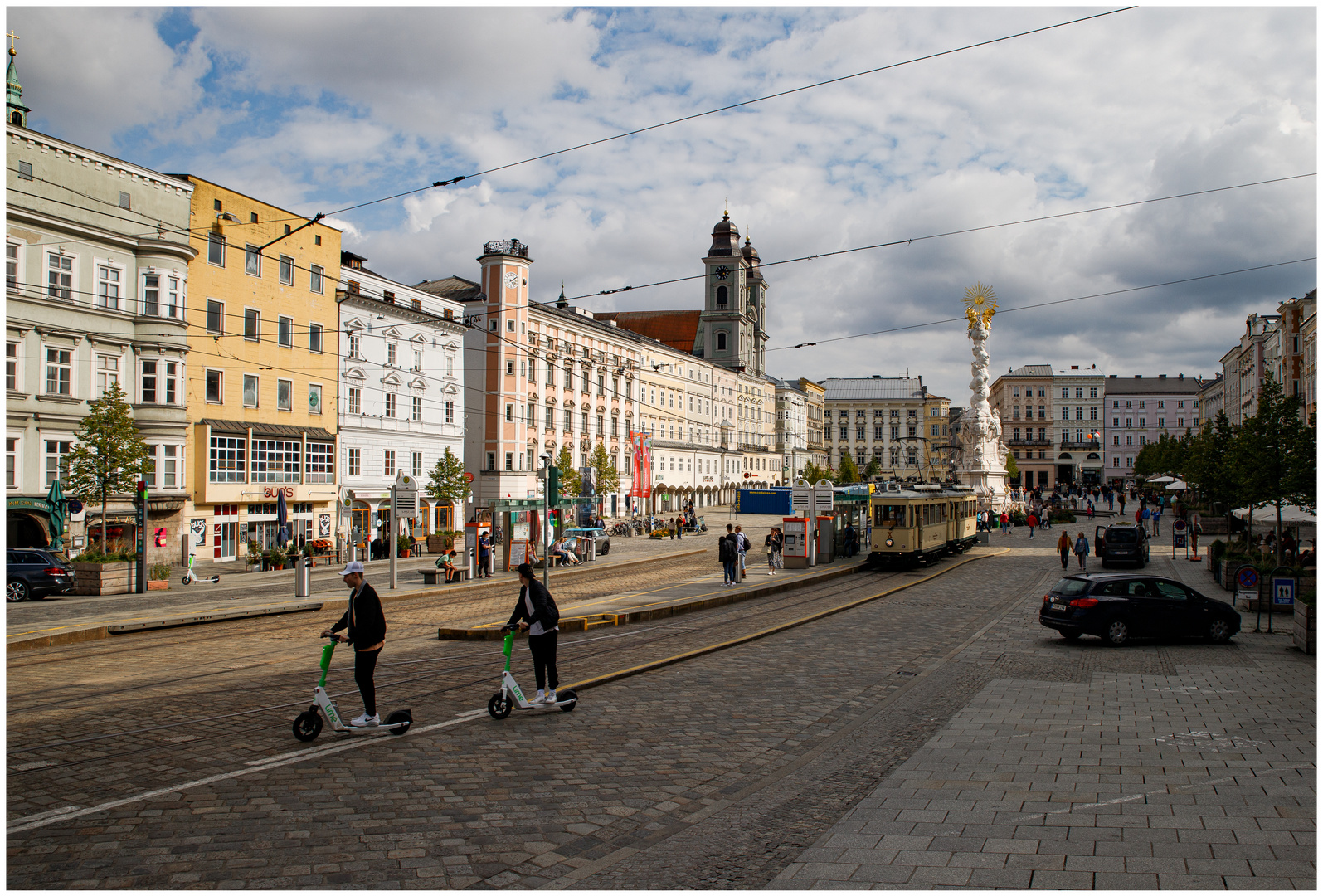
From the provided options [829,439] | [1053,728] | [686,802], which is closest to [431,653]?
[686,802]

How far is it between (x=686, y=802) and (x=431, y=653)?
8.68m

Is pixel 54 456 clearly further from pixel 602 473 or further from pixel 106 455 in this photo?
pixel 602 473

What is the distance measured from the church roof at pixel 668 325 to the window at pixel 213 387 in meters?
83.9

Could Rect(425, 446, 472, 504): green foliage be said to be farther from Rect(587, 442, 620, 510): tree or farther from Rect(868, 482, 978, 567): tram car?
Rect(868, 482, 978, 567): tram car

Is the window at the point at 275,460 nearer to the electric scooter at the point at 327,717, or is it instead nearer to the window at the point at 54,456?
the window at the point at 54,456

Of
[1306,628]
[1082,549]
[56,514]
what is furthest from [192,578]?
[1082,549]

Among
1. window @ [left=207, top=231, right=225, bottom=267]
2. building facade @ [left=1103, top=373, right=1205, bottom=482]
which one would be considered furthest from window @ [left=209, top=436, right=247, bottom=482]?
building facade @ [left=1103, top=373, right=1205, bottom=482]

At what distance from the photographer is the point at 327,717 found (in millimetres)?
9414

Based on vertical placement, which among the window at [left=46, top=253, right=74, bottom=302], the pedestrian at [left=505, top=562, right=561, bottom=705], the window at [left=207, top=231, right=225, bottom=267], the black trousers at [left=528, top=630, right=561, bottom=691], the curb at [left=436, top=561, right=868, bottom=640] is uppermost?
the window at [left=207, top=231, right=225, bottom=267]

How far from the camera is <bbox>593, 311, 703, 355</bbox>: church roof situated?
400ft

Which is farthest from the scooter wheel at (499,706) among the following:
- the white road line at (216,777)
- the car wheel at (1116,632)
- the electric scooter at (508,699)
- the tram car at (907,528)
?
the tram car at (907,528)

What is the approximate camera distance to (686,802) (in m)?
7.89

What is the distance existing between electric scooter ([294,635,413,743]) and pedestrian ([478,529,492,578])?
22037mm

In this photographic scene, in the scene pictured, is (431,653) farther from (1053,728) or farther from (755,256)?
(755,256)
